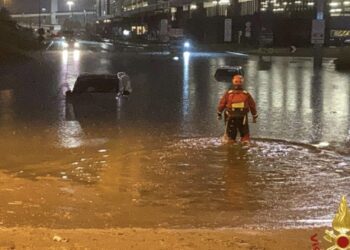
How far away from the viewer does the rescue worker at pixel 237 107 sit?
12.8m

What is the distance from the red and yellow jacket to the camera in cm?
1275

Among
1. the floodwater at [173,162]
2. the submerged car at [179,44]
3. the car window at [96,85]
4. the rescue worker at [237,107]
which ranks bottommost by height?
the submerged car at [179,44]

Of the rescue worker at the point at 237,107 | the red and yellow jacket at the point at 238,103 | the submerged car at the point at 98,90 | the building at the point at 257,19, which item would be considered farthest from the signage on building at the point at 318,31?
the building at the point at 257,19

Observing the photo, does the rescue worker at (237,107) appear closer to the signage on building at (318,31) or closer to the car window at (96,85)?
the car window at (96,85)

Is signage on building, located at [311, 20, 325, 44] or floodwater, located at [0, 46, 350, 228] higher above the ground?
signage on building, located at [311, 20, 325, 44]

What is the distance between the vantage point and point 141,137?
15.1 metres

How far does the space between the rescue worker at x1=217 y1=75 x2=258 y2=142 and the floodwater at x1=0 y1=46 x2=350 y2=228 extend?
41 cm

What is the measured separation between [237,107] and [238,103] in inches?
3.5

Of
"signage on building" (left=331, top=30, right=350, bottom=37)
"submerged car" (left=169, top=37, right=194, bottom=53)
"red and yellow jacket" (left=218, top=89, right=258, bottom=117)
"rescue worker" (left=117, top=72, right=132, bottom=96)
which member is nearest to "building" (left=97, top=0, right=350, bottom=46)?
"signage on building" (left=331, top=30, right=350, bottom=37)

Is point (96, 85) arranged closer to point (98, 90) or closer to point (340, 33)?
point (98, 90)

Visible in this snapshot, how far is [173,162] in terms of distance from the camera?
11.9m

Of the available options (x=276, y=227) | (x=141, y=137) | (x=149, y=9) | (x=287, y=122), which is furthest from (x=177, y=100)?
(x=149, y=9)

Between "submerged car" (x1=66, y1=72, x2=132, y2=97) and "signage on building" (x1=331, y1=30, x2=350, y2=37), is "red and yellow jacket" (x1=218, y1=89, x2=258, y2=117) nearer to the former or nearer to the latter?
"submerged car" (x1=66, y1=72, x2=132, y2=97)

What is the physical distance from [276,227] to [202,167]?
4170 millimetres
